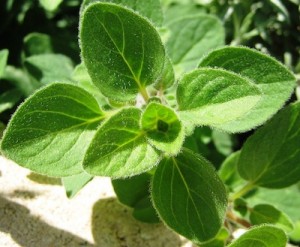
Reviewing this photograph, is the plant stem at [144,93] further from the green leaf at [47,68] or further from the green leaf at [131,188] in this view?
the green leaf at [47,68]

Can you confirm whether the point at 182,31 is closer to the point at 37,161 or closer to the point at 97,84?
the point at 97,84

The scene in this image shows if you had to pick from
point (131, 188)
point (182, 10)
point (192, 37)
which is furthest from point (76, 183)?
point (182, 10)

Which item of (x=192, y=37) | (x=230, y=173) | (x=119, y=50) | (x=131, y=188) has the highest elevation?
(x=119, y=50)

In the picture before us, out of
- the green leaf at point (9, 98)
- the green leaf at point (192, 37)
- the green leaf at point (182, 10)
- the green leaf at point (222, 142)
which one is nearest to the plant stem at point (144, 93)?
the green leaf at point (192, 37)

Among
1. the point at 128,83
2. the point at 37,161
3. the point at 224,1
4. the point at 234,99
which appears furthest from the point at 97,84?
the point at 224,1

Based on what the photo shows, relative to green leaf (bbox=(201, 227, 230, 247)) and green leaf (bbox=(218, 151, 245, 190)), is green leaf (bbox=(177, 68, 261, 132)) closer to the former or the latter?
green leaf (bbox=(201, 227, 230, 247))

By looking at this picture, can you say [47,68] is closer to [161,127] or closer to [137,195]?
[137,195]

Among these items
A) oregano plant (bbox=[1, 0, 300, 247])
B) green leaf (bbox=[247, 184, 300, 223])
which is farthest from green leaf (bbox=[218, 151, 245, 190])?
oregano plant (bbox=[1, 0, 300, 247])
